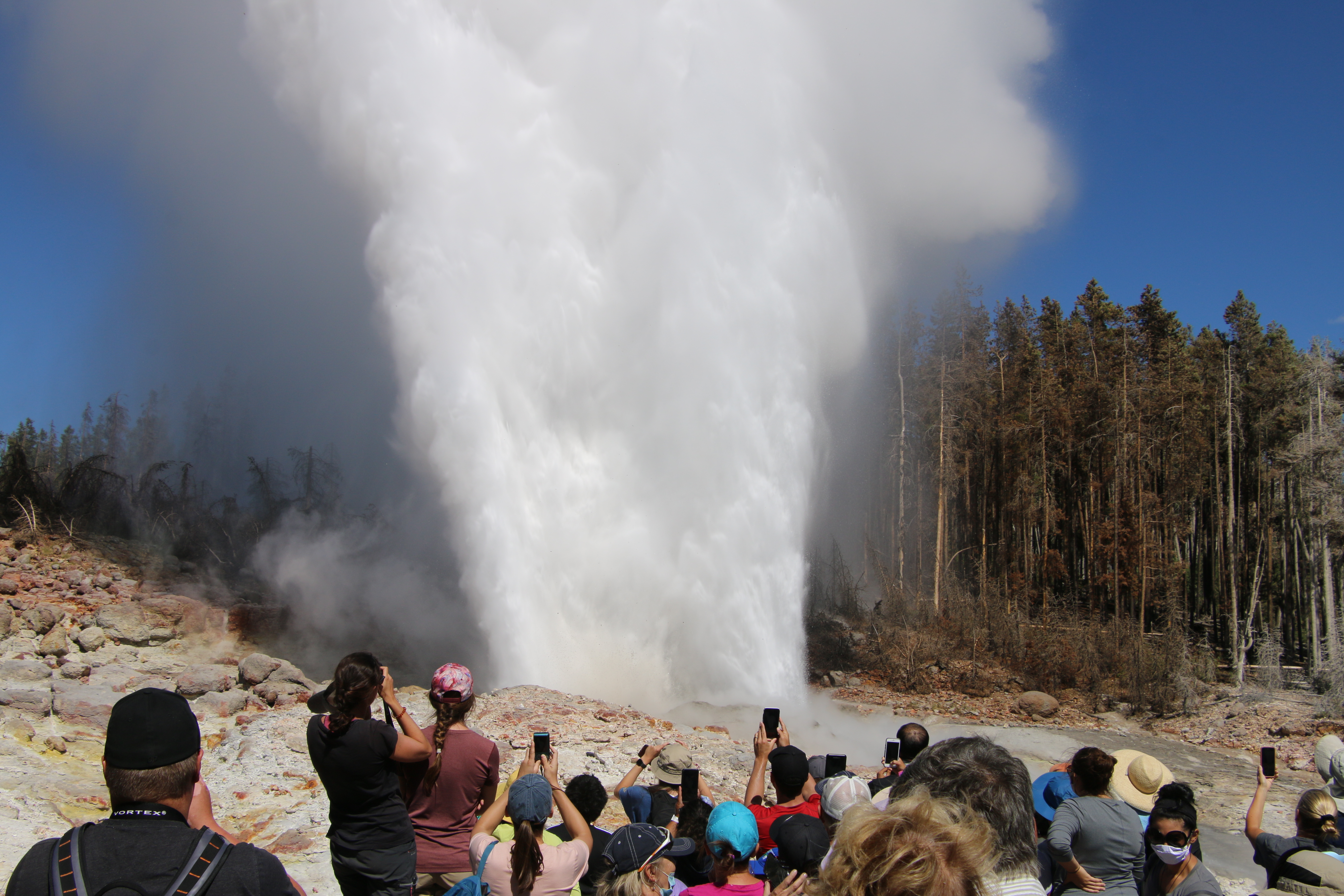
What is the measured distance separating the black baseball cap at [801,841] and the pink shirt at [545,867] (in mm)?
833

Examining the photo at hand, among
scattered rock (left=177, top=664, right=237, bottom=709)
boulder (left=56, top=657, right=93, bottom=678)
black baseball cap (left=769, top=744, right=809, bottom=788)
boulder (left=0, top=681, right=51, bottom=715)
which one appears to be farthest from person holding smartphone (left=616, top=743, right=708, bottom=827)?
boulder (left=56, top=657, right=93, bottom=678)

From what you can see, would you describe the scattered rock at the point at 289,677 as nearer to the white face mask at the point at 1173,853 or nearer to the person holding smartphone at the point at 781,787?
the person holding smartphone at the point at 781,787

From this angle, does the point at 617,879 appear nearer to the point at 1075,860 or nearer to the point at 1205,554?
the point at 1075,860

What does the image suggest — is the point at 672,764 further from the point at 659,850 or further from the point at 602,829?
the point at 659,850

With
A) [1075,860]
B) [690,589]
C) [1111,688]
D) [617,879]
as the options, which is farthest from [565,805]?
[1111,688]

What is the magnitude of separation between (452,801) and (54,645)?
13.4 m

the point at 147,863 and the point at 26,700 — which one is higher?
the point at 147,863

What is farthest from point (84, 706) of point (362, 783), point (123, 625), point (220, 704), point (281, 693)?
point (362, 783)

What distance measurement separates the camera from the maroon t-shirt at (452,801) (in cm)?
391

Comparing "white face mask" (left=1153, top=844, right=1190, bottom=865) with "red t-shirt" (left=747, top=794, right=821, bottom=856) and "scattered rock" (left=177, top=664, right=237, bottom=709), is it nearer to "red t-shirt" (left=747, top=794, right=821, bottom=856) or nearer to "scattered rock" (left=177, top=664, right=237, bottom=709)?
"red t-shirt" (left=747, top=794, right=821, bottom=856)

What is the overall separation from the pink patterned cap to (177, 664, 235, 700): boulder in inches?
370

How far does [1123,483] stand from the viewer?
94.1 ft

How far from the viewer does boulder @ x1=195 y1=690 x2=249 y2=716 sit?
36.4ft

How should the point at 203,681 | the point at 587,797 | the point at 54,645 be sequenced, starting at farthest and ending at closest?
1. the point at 54,645
2. the point at 203,681
3. the point at 587,797
